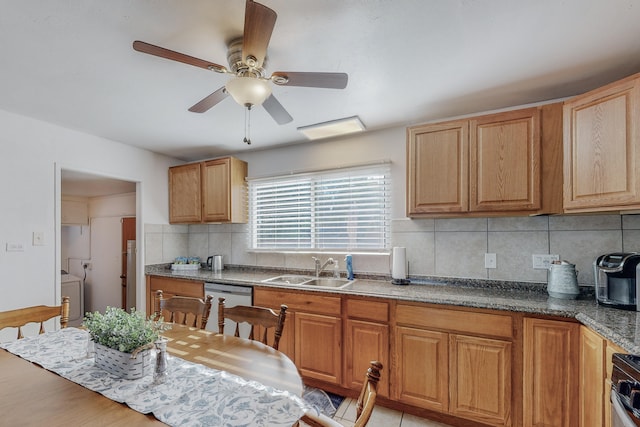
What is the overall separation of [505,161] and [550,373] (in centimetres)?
133

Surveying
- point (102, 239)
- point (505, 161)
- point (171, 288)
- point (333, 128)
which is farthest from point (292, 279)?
point (102, 239)

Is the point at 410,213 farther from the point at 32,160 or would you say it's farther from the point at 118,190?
the point at 118,190

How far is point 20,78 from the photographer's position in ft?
6.01

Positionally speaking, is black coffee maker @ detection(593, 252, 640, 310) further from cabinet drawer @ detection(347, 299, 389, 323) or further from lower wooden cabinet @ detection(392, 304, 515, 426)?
cabinet drawer @ detection(347, 299, 389, 323)

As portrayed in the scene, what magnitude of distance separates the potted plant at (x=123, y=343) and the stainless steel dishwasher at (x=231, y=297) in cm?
152

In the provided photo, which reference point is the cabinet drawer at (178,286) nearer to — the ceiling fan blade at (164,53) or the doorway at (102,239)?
the doorway at (102,239)

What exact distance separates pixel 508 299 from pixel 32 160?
12.7ft

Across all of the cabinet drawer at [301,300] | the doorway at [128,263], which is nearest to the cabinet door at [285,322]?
the cabinet drawer at [301,300]

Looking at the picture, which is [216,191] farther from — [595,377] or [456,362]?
[595,377]

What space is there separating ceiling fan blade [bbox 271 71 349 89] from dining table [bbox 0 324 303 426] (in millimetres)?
1316

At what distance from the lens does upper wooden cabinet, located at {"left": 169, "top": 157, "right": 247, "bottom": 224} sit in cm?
329

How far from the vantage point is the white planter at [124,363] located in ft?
3.55

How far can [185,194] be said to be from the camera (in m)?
3.57

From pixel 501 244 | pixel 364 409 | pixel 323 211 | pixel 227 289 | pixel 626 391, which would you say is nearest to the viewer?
pixel 364 409
